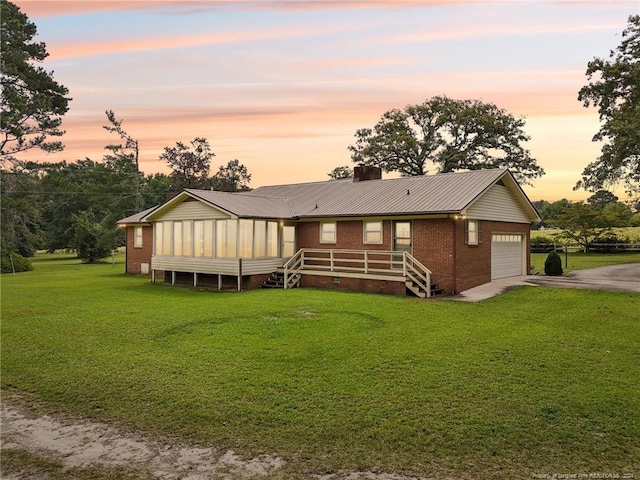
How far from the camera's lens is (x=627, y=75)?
28.6 metres

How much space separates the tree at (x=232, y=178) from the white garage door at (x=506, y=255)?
4211cm

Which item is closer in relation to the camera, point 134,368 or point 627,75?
point 134,368

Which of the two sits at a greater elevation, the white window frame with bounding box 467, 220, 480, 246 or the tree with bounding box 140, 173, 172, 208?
the tree with bounding box 140, 173, 172, 208

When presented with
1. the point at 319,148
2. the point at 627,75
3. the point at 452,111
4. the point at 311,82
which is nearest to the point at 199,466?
the point at 311,82

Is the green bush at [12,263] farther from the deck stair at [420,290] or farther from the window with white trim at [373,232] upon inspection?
the deck stair at [420,290]

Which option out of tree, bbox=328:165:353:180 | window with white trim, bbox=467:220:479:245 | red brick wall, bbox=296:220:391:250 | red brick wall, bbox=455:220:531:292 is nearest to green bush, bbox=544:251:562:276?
red brick wall, bbox=455:220:531:292

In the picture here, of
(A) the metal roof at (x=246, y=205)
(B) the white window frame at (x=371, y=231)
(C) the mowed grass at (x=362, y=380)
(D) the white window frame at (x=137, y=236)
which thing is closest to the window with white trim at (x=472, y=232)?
(B) the white window frame at (x=371, y=231)

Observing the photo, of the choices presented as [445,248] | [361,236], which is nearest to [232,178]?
[361,236]

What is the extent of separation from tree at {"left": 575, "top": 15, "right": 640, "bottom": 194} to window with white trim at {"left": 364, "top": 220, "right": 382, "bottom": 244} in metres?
16.3

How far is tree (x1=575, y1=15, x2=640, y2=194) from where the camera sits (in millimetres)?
26120

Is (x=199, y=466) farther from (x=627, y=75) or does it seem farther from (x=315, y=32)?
(x=627, y=75)

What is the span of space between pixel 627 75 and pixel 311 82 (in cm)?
2076

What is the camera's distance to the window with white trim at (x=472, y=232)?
60.4 ft

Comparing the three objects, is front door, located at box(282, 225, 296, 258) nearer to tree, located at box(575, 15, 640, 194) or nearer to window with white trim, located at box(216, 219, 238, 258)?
window with white trim, located at box(216, 219, 238, 258)
